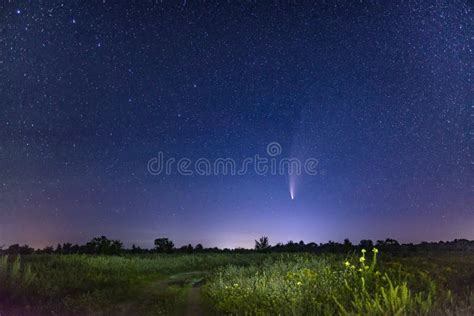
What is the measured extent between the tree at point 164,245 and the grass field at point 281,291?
123ft

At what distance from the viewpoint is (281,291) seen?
1141 centimetres

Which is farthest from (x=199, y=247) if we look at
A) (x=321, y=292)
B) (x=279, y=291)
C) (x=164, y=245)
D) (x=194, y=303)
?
(x=321, y=292)

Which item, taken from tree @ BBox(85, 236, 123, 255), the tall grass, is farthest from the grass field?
tree @ BBox(85, 236, 123, 255)

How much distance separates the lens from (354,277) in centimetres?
1034

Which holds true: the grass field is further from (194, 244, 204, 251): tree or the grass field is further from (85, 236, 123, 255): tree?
(194, 244, 204, 251): tree

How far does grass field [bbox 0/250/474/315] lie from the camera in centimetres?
766

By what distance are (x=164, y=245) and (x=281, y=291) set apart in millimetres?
50820

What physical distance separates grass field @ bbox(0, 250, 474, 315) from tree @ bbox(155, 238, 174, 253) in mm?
37595

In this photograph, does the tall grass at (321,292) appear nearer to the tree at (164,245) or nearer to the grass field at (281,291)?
the grass field at (281,291)

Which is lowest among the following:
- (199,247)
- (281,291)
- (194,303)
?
(194,303)

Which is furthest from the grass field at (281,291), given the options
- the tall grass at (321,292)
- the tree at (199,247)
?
the tree at (199,247)

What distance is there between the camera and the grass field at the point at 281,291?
766 centimetres

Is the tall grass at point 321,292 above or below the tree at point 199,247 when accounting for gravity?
below

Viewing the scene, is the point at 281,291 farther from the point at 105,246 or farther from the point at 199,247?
the point at 199,247
